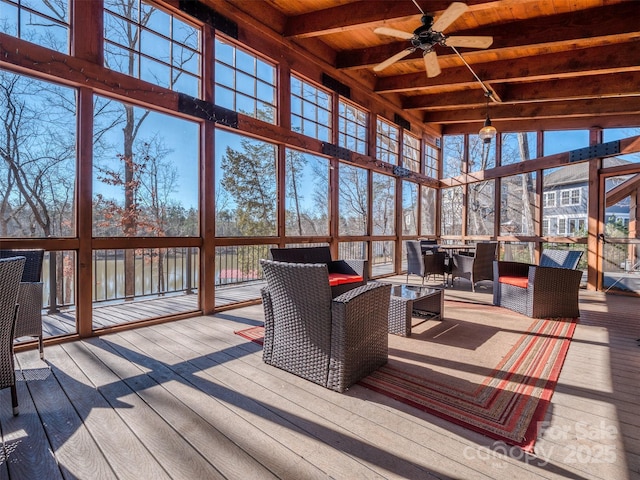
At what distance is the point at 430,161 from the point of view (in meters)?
9.01

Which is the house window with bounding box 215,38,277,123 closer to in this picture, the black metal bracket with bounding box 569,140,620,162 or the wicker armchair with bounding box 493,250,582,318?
the wicker armchair with bounding box 493,250,582,318

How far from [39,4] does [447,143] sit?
867cm

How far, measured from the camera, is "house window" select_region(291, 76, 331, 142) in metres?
5.39

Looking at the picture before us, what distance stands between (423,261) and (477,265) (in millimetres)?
905

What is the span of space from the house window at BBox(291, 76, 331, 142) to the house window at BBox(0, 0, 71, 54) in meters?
2.96

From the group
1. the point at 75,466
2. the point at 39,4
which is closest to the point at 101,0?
the point at 39,4

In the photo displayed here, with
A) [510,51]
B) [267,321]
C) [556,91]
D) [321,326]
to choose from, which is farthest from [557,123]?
[267,321]

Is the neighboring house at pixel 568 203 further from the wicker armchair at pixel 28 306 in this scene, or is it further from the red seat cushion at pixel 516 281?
the wicker armchair at pixel 28 306

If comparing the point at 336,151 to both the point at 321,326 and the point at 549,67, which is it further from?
the point at 321,326

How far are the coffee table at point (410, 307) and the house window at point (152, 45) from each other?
137 inches

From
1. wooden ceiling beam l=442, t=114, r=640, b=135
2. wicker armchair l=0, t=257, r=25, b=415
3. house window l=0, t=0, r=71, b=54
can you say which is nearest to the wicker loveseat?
wicker armchair l=0, t=257, r=25, b=415

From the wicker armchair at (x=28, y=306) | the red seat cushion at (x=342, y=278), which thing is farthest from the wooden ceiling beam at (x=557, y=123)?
the wicker armchair at (x=28, y=306)

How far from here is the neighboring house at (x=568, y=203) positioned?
6.13 m

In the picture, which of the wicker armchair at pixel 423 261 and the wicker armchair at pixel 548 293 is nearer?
the wicker armchair at pixel 548 293
